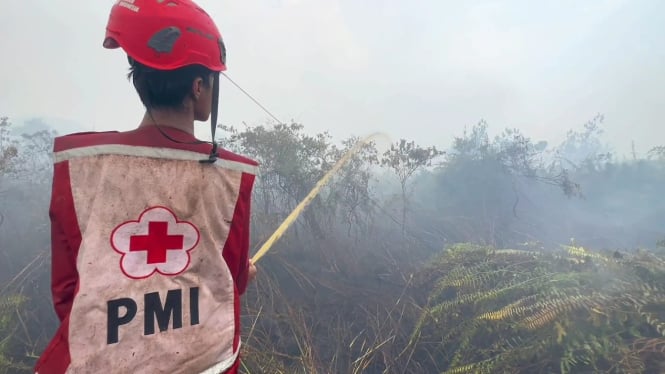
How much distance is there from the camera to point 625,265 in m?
4.09

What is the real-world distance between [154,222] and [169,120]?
0.39 meters

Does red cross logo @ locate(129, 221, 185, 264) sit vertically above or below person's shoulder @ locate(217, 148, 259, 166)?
below

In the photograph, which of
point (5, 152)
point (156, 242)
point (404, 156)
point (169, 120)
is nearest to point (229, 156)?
point (169, 120)

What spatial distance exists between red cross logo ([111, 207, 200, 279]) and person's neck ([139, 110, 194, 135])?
1.08ft

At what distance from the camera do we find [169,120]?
130 centimetres

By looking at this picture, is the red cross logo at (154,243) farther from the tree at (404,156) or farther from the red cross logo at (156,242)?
the tree at (404,156)

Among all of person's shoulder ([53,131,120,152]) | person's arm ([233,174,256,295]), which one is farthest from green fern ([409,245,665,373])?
person's shoulder ([53,131,120,152])

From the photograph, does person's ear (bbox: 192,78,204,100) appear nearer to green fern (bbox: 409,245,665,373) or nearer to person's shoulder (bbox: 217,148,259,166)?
person's shoulder (bbox: 217,148,259,166)

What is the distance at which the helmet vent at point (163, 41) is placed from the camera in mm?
1214

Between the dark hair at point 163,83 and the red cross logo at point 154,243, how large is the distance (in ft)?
1.36

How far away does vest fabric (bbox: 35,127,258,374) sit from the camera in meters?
1.04

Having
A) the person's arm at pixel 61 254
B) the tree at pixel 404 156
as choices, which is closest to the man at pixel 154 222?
the person's arm at pixel 61 254

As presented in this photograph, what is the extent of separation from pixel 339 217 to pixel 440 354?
161 inches

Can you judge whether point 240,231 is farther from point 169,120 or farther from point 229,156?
point 169,120
